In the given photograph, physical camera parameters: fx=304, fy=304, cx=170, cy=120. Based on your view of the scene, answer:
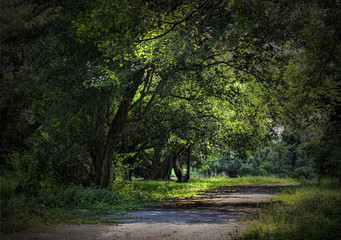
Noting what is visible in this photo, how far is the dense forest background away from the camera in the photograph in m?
8.87

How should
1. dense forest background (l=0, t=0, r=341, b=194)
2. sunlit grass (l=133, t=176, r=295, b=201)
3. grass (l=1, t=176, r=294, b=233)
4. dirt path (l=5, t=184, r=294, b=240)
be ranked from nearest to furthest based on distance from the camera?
1. dirt path (l=5, t=184, r=294, b=240)
2. grass (l=1, t=176, r=294, b=233)
3. dense forest background (l=0, t=0, r=341, b=194)
4. sunlit grass (l=133, t=176, r=295, b=201)

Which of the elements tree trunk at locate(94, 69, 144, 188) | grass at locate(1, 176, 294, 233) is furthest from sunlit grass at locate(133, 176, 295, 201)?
tree trunk at locate(94, 69, 144, 188)

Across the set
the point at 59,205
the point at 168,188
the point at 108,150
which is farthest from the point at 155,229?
the point at 168,188

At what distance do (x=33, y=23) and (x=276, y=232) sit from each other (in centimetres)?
1151

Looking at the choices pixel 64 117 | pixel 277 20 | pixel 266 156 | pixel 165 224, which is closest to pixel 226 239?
pixel 165 224

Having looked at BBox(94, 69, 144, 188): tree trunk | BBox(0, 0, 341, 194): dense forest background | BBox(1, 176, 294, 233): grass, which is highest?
BBox(0, 0, 341, 194): dense forest background

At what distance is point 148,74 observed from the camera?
39.7 ft

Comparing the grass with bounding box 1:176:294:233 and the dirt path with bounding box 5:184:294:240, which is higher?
the grass with bounding box 1:176:294:233

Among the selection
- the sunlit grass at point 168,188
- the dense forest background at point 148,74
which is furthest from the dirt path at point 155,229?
the sunlit grass at point 168,188

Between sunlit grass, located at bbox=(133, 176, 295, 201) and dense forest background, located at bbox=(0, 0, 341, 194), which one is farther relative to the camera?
sunlit grass, located at bbox=(133, 176, 295, 201)

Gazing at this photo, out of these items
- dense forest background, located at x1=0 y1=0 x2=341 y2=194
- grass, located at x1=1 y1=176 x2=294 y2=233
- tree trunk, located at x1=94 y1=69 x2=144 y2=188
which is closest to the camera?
grass, located at x1=1 y1=176 x2=294 y2=233

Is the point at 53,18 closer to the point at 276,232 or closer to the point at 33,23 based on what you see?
the point at 33,23

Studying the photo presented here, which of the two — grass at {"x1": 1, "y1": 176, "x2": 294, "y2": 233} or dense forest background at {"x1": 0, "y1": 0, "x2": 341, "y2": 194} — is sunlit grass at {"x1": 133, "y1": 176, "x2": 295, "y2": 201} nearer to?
grass at {"x1": 1, "y1": 176, "x2": 294, "y2": 233}

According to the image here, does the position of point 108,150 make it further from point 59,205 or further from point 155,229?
point 155,229
